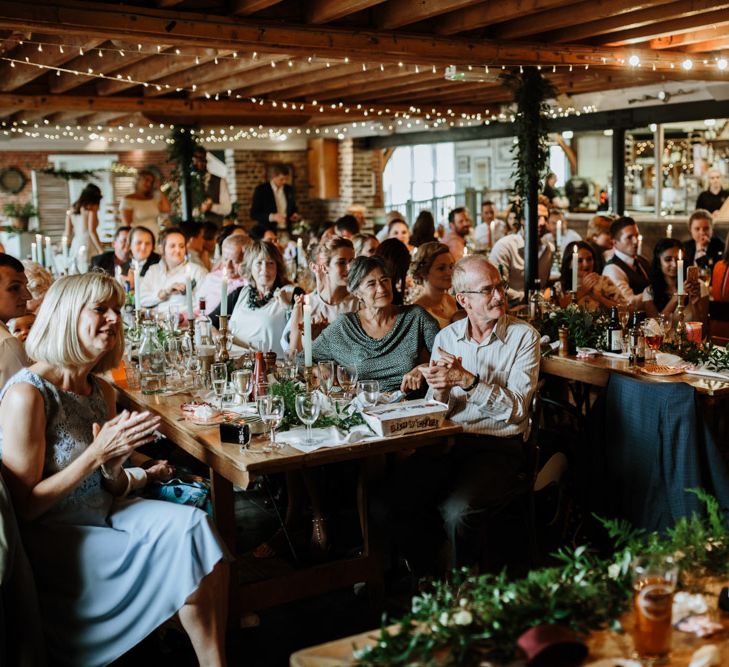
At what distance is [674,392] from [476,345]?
31.1 inches

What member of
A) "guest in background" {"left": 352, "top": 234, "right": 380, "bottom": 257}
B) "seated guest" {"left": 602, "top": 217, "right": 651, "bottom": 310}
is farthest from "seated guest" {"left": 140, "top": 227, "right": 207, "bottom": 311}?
"seated guest" {"left": 602, "top": 217, "right": 651, "bottom": 310}

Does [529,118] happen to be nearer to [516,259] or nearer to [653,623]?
[516,259]

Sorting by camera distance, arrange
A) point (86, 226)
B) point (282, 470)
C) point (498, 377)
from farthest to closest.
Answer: point (86, 226)
point (498, 377)
point (282, 470)

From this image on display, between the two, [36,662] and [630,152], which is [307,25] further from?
[630,152]

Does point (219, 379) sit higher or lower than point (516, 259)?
lower

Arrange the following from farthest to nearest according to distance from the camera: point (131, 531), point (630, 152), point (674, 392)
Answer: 1. point (630, 152)
2. point (674, 392)
3. point (131, 531)

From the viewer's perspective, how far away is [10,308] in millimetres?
3662

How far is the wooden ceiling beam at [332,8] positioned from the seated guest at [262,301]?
57.6 inches

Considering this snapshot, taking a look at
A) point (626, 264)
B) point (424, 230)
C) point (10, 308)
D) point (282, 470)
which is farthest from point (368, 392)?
point (424, 230)

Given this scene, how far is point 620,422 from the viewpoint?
3.52m

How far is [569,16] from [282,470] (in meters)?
4.15

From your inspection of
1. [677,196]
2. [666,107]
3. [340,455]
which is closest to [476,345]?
[340,455]

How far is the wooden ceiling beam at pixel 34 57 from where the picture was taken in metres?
6.44

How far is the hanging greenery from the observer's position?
762 cm
